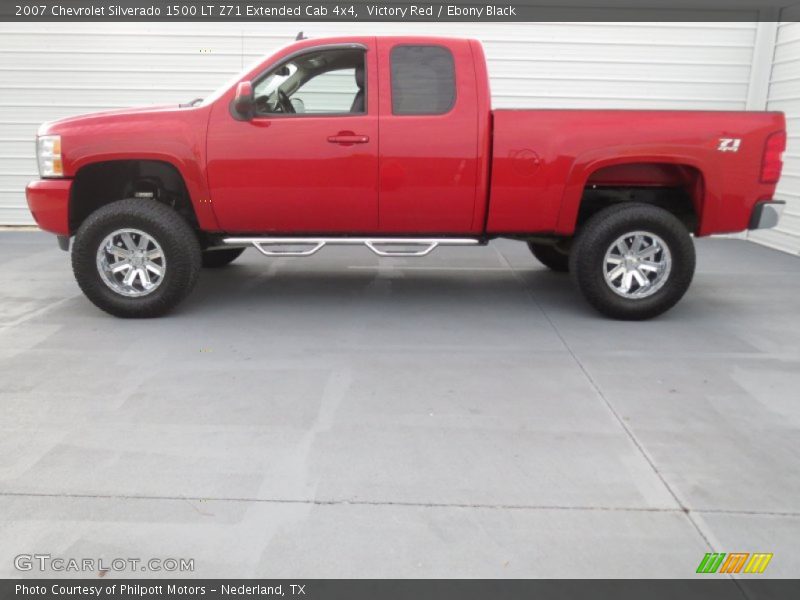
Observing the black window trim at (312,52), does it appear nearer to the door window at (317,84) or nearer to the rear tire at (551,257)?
the door window at (317,84)

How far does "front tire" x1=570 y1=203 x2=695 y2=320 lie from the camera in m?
5.65

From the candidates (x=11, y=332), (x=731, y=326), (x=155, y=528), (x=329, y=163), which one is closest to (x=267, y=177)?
(x=329, y=163)

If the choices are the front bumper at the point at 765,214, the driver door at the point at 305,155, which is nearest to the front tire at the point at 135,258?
the driver door at the point at 305,155

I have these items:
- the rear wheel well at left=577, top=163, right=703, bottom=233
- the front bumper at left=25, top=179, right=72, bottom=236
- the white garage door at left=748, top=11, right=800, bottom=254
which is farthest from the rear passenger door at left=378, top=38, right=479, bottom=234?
the white garage door at left=748, top=11, right=800, bottom=254

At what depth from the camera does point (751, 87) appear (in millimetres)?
9938

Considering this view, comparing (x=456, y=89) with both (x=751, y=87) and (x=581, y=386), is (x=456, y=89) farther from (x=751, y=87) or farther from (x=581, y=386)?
(x=751, y=87)

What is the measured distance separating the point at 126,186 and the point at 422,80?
8.48ft

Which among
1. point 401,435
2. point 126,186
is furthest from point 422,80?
point 401,435

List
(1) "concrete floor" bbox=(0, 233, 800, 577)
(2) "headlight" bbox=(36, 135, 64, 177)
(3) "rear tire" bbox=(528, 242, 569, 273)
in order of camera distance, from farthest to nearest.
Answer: (3) "rear tire" bbox=(528, 242, 569, 273) < (2) "headlight" bbox=(36, 135, 64, 177) < (1) "concrete floor" bbox=(0, 233, 800, 577)

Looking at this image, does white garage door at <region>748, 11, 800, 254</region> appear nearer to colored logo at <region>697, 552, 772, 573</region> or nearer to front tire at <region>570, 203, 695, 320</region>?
front tire at <region>570, 203, 695, 320</region>

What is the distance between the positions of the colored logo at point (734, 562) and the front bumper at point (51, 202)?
5029mm

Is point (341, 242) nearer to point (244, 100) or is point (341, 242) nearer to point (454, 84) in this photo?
point (244, 100)

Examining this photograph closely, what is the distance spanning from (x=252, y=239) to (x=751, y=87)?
7649 millimetres

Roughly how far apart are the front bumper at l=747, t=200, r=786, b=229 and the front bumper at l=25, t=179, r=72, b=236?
531 centimetres
